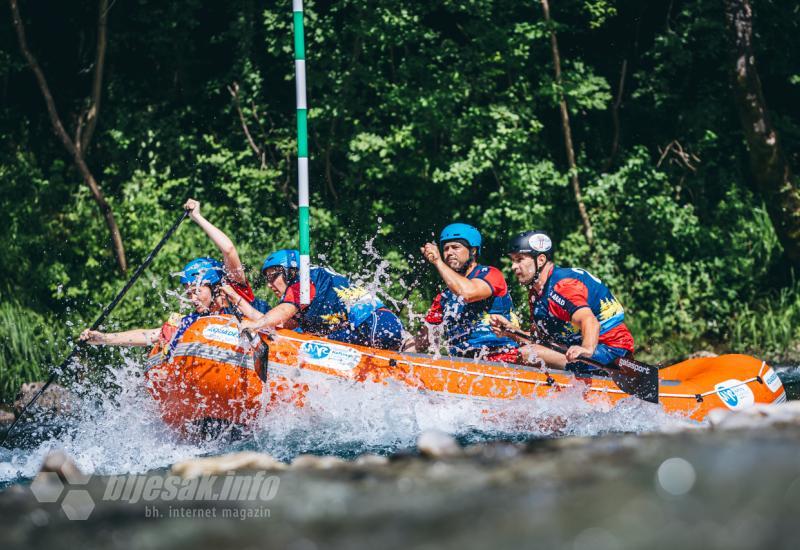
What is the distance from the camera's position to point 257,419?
618 cm

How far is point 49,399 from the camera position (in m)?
9.22

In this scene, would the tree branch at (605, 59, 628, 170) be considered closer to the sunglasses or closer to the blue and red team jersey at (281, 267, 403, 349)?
the blue and red team jersey at (281, 267, 403, 349)

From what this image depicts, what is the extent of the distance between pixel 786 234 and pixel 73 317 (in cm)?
889

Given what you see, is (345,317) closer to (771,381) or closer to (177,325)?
(177,325)

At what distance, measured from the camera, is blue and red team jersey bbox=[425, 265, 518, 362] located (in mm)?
6637

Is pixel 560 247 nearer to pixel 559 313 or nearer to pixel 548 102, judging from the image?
pixel 548 102

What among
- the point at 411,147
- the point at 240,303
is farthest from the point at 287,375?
the point at 411,147

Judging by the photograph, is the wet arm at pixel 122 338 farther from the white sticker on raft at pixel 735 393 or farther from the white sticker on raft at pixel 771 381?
the white sticker on raft at pixel 771 381

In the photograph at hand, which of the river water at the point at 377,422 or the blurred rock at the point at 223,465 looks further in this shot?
the river water at the point at 377,422

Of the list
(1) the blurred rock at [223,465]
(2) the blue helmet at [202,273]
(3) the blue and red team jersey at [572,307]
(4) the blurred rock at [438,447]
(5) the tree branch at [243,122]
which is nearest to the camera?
(4) the blurred rock at [438,447]

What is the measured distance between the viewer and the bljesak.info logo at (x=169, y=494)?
3186 mm

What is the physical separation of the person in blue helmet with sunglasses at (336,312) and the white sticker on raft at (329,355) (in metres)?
0.47

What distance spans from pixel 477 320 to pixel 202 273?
2.15 metres

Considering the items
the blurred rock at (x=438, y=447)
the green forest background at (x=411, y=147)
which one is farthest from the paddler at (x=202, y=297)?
the green forest background at (x=411, y=147)
